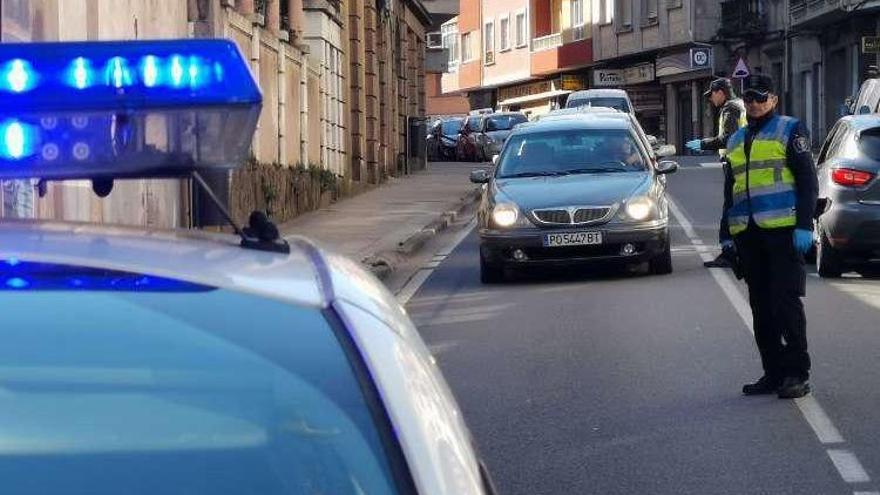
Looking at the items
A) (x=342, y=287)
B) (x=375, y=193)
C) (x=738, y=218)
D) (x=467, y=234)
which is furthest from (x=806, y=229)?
(x=375, y=193)

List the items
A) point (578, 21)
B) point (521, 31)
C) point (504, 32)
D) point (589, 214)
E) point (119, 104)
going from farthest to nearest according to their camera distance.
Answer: point (504, 32) < point (521, 31) < point (578, 21) < point (589, 214) < point (119, 104)

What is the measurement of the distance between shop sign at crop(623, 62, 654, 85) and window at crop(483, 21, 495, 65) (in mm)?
17199

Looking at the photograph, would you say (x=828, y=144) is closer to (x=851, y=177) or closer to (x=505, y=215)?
(x=851, y=177)

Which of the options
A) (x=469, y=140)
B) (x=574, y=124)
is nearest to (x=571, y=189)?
(x=574, y=124)

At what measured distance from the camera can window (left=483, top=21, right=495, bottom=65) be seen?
83.2 metres

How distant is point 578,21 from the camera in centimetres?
7131

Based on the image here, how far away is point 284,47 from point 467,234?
173 inches

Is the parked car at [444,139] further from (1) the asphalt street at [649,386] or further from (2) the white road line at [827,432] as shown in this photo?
(2) the white road line at [827,432]

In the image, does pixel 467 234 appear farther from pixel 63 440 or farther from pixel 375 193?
pixel 63 440

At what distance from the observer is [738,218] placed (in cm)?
952

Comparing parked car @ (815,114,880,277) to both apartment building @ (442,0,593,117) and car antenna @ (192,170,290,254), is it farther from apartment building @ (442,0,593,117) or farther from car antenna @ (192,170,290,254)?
apartment building @ (442,0,593,117)

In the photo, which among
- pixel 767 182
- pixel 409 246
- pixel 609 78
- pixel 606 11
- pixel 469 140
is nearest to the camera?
pixel 767 182

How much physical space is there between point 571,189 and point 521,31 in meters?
62.6

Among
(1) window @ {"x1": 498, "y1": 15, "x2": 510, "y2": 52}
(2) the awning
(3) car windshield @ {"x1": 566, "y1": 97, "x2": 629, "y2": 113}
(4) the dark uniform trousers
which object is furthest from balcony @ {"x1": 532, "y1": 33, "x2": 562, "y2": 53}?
(4) the dark uniform trousers
